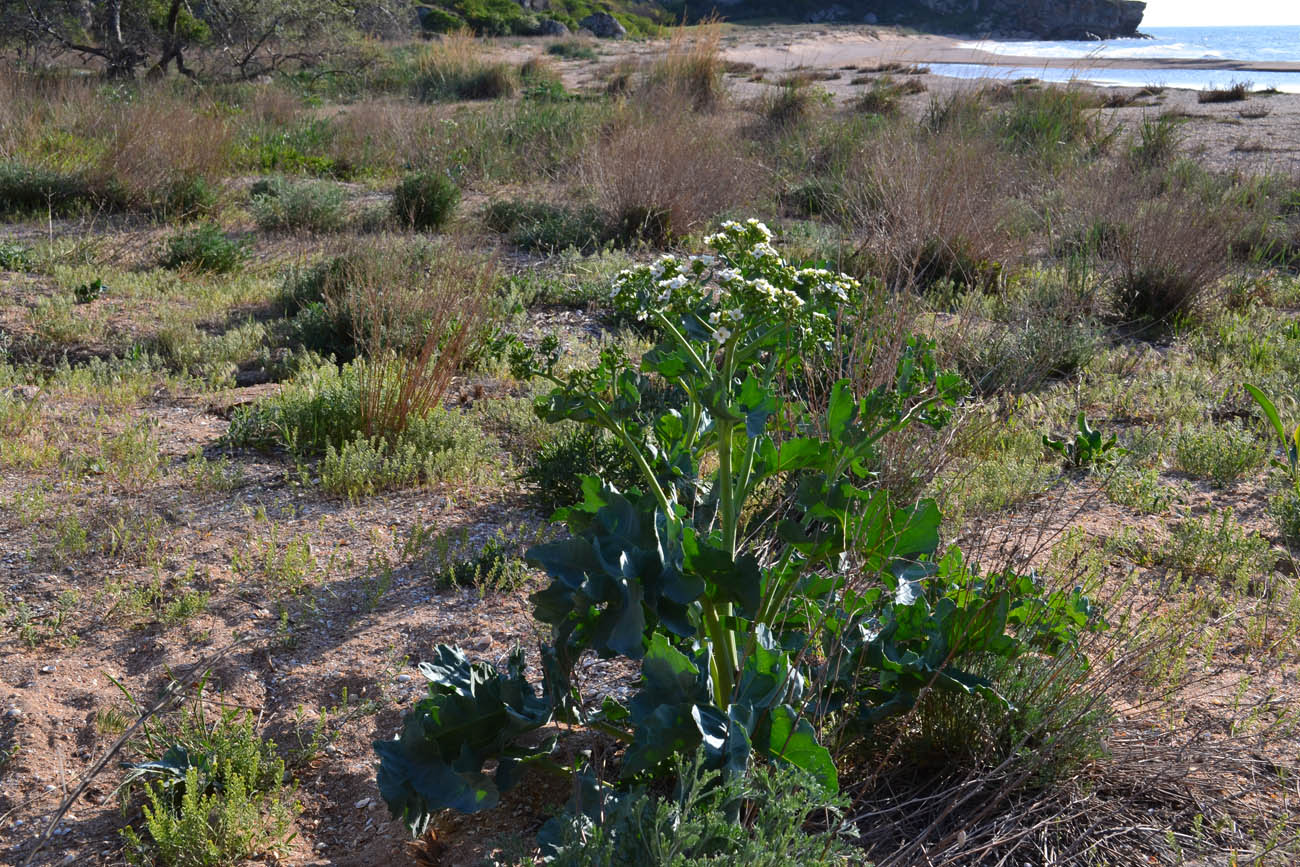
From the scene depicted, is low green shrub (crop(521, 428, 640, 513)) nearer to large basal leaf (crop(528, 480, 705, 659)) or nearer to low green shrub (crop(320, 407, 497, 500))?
low green shrub (crop(320, 407, 497, 500))

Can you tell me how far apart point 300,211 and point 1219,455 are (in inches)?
269

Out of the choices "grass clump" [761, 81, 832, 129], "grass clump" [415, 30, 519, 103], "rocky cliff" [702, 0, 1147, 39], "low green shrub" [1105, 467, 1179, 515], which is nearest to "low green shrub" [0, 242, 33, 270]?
"low green shrub" [1105, 467, 1179, 515]

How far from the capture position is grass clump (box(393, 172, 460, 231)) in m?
8.19

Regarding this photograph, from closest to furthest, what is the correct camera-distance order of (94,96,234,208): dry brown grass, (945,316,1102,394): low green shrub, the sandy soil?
the sandy soil → (945,316,1102,394): low green shrub → (94,96,234,208): dry brown grass

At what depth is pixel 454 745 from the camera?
1844mm

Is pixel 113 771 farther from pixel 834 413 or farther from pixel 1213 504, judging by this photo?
pixel 1213 504

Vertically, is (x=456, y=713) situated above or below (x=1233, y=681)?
above

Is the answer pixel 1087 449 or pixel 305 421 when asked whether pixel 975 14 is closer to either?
pixel 1087 449

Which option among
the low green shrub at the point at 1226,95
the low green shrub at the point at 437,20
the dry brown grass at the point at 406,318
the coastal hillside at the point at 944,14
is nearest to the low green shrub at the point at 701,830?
the dry brown grass at the point at 406,318

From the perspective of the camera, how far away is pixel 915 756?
2.10m

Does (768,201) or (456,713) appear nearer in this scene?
(456,713)

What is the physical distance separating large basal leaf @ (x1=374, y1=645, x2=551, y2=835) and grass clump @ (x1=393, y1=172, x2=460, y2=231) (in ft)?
22.4

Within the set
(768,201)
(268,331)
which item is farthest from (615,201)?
(268,331)

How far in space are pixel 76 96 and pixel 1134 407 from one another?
10610 mm
